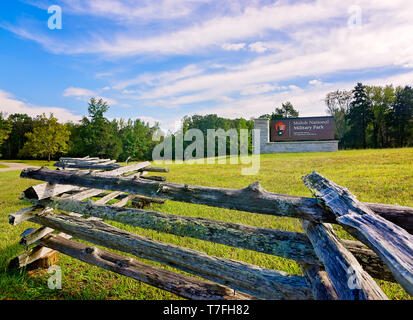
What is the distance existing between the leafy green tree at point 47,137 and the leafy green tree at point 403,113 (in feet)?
169

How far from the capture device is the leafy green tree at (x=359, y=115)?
36.8 meters

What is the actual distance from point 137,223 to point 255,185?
56.2 inches

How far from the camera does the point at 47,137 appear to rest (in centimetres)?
2695

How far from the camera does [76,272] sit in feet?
9.66

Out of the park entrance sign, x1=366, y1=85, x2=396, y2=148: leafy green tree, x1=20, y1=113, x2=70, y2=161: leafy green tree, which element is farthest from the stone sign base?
x1=20, y1=113, x2=70, y2=161: leafy green tree
